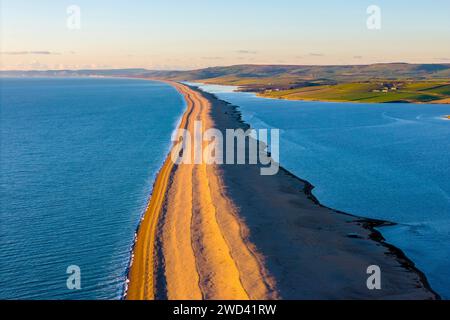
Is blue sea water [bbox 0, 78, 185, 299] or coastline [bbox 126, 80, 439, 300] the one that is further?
blue sea water [bbox 0, 78, 185, 299]

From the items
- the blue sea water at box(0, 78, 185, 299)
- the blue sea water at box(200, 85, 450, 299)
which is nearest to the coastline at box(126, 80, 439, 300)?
the blue sea water at box(200, 85, 450, 299)

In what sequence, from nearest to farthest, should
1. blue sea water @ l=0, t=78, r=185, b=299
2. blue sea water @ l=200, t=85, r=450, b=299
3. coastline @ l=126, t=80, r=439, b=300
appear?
coastline @ l=126, t=80, r=439, b=300
blue sea water @ l=0, t=78, r=185, b=299
blue sea water @ l=200, t=85, r=450, b=299

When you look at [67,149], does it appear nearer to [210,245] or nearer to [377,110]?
[210,245]

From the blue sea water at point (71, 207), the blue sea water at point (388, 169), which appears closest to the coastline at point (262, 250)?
the blue sea water at point (388, 169)

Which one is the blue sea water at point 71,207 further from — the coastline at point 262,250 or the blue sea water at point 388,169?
the blue sea water at point 388,169

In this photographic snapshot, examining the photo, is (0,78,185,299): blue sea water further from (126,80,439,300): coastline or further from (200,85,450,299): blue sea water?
(200,85,450,299): blue sea water

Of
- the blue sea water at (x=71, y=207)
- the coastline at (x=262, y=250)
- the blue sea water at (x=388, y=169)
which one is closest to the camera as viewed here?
the coastline at (x=262, y=250)
